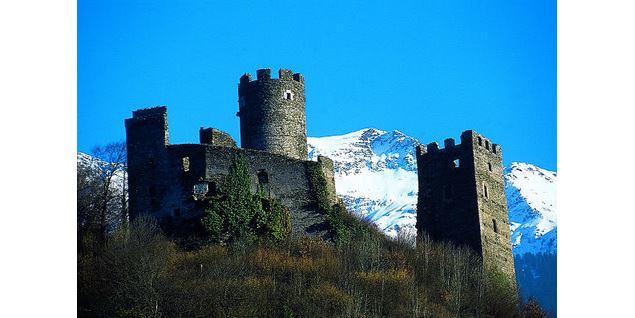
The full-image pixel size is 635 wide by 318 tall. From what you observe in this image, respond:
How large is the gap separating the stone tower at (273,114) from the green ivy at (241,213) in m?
3.65

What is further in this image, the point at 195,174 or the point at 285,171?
the point at 285,171

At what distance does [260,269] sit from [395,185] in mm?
74007

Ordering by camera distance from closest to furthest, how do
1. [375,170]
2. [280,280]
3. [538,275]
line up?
[280,280] < [538,275] < [375,170]

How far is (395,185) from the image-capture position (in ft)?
331

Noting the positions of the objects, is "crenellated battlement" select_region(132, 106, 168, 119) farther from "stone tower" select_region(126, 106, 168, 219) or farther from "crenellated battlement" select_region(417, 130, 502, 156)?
"crenellated battlement" select_region(417, 130, 502, 156)

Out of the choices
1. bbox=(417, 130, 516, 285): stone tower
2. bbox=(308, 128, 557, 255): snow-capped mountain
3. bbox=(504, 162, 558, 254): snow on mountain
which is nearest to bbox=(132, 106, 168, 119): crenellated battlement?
bbox=(417, 130, 516, 285): stone tower

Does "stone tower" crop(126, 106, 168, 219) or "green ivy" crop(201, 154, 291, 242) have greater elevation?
"stone tower" crop(126, 106, 168, 219)

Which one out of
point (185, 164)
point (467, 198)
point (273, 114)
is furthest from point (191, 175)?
point (467, 198)

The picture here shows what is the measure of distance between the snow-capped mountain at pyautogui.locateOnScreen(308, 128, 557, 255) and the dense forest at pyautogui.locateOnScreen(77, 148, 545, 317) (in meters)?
52.3

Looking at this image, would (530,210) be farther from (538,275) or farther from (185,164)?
(185,164)

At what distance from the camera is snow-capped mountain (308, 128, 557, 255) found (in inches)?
3521
